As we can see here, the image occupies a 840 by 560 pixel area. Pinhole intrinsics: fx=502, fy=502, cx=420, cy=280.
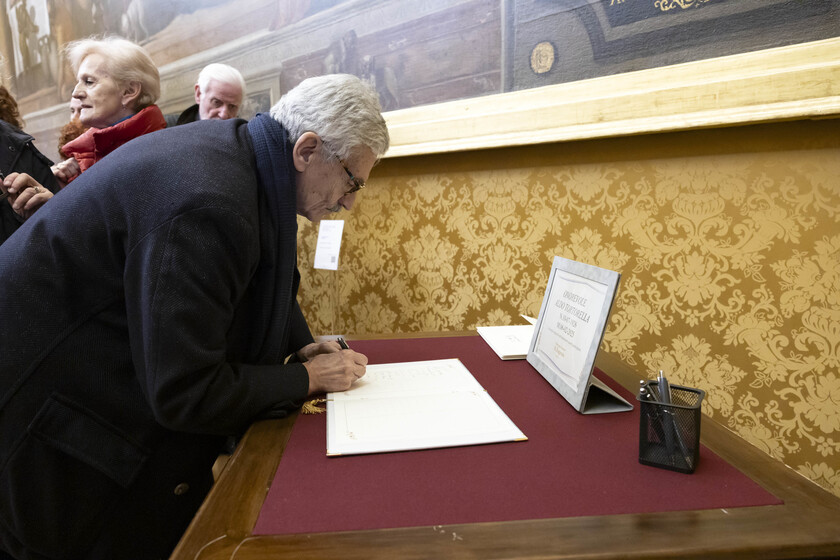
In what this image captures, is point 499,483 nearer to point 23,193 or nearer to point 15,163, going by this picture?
point 23,193

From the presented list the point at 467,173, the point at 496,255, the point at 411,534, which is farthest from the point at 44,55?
the point at 411,534

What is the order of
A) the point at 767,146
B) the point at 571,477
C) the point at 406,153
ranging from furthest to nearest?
the point at 406,153 → the point at 767,146 → the point at 571,477

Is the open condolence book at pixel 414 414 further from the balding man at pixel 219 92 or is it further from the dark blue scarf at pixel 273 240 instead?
the balding man at pixel 219 92

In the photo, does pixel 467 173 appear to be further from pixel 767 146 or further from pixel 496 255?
pixel 767 146

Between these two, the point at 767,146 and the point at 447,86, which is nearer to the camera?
the point at 767,146

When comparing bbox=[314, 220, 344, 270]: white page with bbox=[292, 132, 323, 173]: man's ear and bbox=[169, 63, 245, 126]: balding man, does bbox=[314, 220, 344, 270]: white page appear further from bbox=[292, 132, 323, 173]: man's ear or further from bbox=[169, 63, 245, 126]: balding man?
bbox=[292, 132, 323, 173]: man's ear

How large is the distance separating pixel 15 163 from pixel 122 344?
1516 millimetres

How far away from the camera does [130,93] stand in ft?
7.04

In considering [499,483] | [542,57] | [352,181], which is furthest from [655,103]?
[499,483]

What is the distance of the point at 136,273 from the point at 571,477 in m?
0.84

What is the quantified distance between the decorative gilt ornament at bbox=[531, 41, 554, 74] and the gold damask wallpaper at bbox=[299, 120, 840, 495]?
31 cm

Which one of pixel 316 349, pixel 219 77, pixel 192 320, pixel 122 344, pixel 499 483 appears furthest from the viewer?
pixel 219 77

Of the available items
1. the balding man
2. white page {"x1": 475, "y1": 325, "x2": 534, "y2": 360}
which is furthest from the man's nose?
the balding man

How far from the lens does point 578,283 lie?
1085 mm
